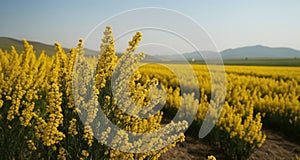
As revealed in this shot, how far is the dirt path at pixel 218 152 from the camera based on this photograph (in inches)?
213

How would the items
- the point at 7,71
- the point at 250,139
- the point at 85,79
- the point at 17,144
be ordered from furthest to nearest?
the point at 7,71 → the point at 250,139 → the point at 17,144 → the point at 85,79

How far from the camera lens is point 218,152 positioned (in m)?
5.77

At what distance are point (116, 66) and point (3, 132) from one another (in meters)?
1.92

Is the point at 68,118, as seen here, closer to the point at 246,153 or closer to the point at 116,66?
the point at 116,66

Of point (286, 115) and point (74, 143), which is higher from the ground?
point (74, 143)

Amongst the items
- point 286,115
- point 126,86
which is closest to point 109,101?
point 126,86

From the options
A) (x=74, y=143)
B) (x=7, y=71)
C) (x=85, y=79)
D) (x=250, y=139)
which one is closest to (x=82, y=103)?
(x=85, y=79)

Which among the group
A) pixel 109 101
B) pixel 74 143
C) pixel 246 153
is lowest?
pixel 246 153

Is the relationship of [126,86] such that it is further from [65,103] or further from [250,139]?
[250,139]

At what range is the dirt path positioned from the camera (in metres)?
5.41

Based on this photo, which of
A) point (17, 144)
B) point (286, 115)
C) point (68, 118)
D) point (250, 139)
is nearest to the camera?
point (68, 118)

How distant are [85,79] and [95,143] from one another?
55 centimetres

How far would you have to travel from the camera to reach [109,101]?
8.59 feet

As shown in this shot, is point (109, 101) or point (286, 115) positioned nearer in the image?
point (109, 101)
